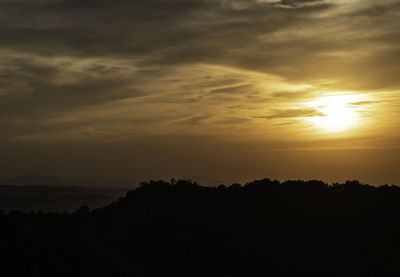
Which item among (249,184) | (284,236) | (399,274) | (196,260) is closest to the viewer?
(399,274)

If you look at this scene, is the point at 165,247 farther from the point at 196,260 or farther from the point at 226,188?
the point at 226,188

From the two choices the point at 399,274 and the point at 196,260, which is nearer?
the point at 399,274

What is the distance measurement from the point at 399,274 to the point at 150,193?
18479mm

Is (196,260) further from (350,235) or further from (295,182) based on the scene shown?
(295,182)

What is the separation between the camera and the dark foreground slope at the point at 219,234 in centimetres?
3086

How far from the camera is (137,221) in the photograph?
37.4 metres

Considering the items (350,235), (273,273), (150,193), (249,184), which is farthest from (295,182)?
(273,273)

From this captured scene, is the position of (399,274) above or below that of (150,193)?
below

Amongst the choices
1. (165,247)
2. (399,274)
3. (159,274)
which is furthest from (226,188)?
(399,274)

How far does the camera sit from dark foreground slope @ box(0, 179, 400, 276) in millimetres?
30859

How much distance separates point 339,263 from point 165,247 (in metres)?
10.6

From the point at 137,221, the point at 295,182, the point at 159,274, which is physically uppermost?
the point at 295,182

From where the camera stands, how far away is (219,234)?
3550cm

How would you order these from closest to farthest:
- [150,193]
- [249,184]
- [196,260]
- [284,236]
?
[196,260] → [284,236] → [150,193] → [249,184]
